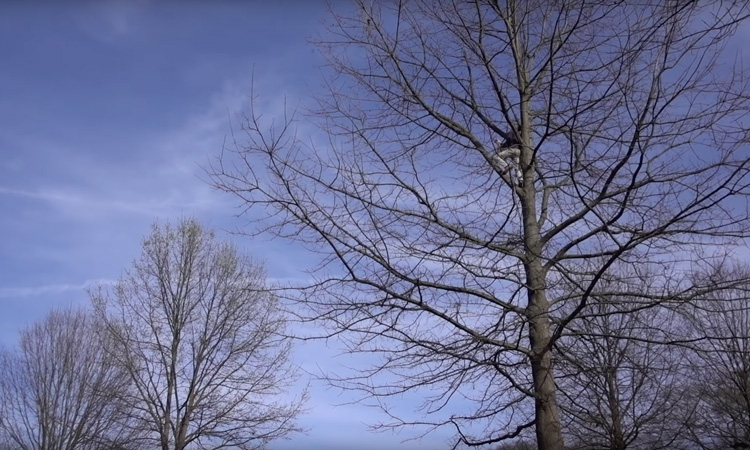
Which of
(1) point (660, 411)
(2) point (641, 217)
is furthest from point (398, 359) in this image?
(1) point (660, 411)

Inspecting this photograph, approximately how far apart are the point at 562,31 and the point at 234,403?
1461 centimetres

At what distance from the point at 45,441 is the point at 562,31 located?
797 inches

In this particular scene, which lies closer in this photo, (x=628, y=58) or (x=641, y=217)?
(x=628, y=58)

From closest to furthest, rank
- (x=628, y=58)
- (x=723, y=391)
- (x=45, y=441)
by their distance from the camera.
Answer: (x=628, y=58) < (x=723, y=391) < (x=45, y=441)

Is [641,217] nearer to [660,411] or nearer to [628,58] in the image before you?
[628,58]

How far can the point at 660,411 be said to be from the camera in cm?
1124

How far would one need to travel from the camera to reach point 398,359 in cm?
540

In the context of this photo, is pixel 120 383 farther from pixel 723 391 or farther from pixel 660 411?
pixel 723 391

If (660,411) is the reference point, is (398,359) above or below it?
below

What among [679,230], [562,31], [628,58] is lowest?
[679,230]

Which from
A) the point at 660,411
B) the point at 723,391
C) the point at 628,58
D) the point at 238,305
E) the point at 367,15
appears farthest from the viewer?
the point at 238,305

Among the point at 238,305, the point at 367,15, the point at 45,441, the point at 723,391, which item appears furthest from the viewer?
the point at 45,441

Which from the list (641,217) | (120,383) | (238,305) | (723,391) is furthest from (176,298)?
(641,217)

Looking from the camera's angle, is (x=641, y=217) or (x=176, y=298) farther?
(x=176, y=298)
